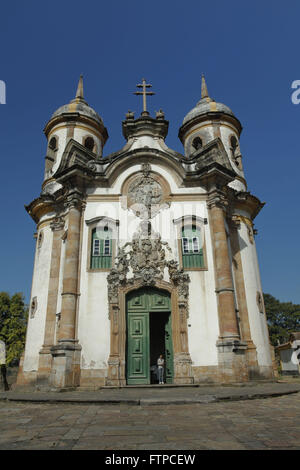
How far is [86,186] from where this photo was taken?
17.4 meters

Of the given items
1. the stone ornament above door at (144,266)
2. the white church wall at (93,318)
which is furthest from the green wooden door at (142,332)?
the white church wall at (93,318)

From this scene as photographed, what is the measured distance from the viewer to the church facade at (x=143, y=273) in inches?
570

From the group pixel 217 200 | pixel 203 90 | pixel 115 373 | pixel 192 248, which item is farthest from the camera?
pixel 203 90

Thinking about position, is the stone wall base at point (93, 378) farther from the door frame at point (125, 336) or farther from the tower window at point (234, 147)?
the tower window at point (234, 147)

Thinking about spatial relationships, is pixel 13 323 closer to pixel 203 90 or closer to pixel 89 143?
pixel 89 143

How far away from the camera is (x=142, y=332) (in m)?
15.1

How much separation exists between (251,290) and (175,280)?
5.79 meters

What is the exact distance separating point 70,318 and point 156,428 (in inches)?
383

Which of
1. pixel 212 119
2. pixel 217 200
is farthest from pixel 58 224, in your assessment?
pixel 212 119

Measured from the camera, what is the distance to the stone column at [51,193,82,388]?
13.8 meters

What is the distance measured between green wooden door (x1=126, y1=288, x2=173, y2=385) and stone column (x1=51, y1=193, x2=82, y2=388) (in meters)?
2.25

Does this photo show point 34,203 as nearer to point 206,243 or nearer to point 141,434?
point 206,243

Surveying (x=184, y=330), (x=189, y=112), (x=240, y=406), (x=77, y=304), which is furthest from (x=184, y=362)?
(x=189, y=112)

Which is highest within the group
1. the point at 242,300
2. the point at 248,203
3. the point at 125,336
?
the point at 248,203
